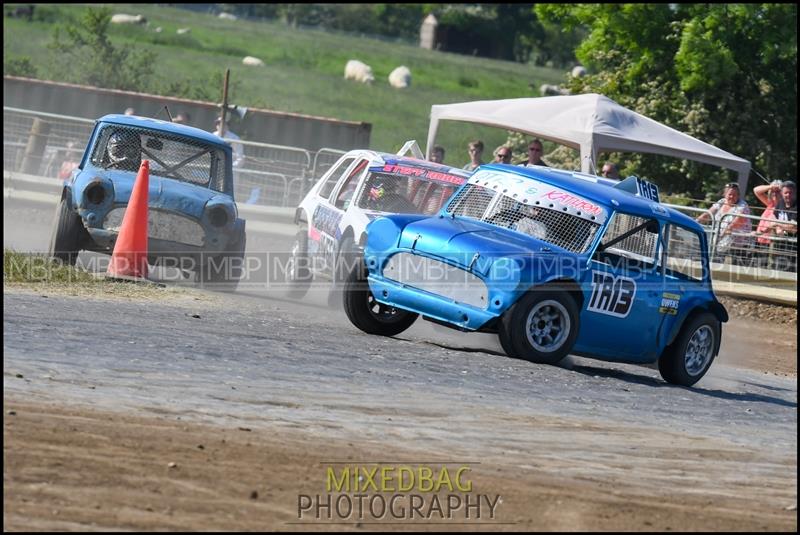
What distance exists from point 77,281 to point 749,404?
21.5 ft

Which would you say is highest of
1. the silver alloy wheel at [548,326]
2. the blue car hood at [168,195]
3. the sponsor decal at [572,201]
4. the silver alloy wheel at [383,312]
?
the sponsor decal at [572,201]

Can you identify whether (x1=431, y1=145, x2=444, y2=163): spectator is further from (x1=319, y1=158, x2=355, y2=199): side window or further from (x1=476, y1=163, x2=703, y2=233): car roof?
(x1=476, y1=163, x2=703, y2=233): car roof

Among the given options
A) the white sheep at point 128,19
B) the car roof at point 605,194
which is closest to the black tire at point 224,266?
the car roof at point 605,194

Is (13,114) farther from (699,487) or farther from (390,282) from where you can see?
(699,487)

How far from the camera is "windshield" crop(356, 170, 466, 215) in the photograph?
13859 millimetres

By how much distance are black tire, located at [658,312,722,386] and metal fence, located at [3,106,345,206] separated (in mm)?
11125

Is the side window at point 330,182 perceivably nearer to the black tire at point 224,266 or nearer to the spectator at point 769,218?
the black tire at point 224,266

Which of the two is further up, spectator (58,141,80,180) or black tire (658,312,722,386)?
spectator (58,141,80,180)

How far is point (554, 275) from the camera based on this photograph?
10500mm

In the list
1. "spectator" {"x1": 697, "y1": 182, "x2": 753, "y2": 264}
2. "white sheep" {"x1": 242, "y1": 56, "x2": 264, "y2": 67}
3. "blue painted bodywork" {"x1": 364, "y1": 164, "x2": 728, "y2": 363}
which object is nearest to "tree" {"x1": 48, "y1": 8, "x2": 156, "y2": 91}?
"spectator" {"x1": 697, "y1": 182, "x2": 753, "y2": 264}

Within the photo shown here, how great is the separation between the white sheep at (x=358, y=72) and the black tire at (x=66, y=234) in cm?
6306

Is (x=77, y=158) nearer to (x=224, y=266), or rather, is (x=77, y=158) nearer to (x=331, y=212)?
(x=224, y=266)

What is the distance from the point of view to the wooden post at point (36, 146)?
2253 cm

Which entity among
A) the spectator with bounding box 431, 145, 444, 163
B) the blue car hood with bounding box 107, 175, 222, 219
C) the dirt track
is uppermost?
the spectator with bounding box 431, 145, 444, 163
